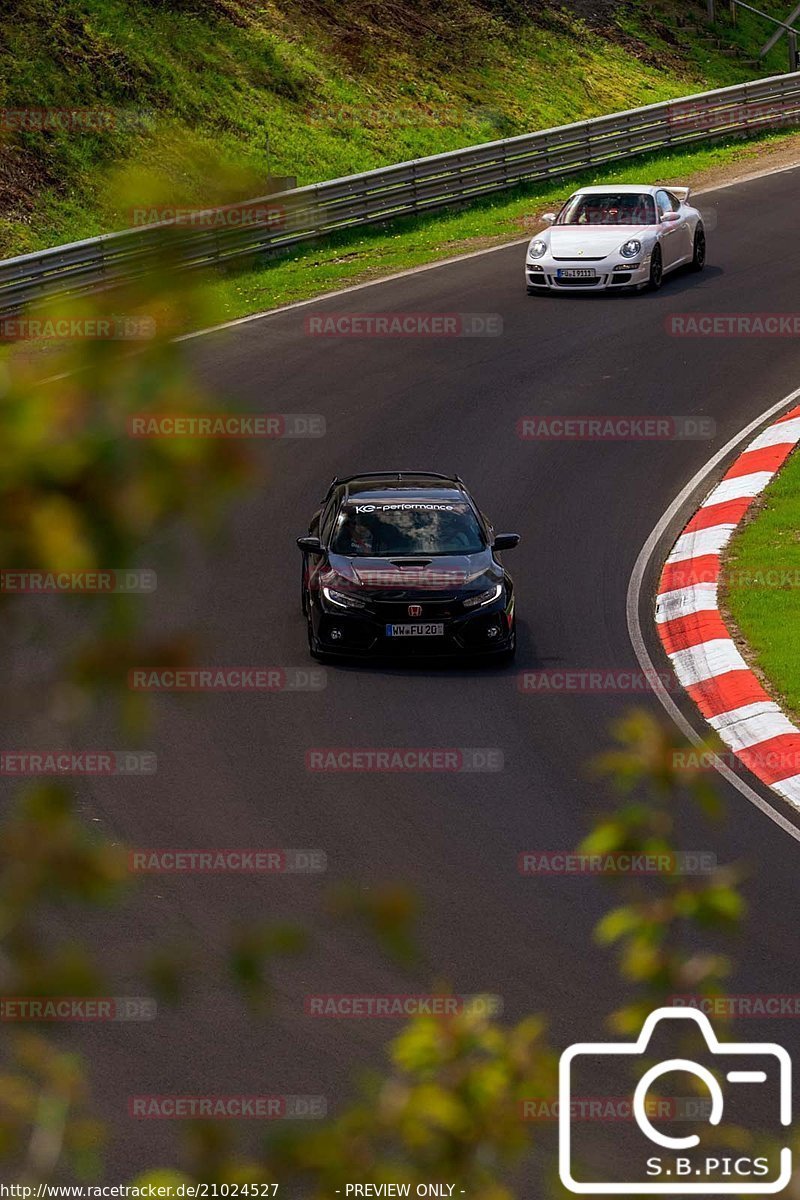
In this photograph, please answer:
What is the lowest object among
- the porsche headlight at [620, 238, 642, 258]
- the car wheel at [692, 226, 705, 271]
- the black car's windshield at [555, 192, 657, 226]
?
the car wheel at [692, 226, 705, 271]

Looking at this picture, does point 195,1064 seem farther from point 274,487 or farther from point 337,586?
point 274,487

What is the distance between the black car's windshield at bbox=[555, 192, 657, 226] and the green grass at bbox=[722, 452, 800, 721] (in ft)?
25.1

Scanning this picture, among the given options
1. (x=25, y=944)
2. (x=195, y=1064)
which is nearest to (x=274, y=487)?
(x=195, y=1064)

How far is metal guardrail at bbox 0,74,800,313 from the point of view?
80.5 ft

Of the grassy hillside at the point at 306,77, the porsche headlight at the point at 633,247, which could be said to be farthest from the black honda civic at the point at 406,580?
the grassy hillside at the point at 306,77

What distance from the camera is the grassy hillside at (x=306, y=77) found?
3117 cm

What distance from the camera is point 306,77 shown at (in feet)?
122

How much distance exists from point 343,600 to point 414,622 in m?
0.66

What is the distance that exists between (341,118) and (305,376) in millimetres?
15729

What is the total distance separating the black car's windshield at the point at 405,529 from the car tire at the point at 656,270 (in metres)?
11.7

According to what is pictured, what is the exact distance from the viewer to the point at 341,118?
3625 cm

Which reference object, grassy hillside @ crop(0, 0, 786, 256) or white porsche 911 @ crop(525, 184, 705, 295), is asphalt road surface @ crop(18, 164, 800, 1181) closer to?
white porsche 911 @ crop(525, 184, 705, 295)

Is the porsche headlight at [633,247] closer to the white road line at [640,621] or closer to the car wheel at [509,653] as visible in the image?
the white road line at [640,621]

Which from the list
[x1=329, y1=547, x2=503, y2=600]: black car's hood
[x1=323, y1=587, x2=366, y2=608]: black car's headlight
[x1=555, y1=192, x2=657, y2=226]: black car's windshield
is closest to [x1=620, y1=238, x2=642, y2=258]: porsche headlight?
[x1=555, y1=192, x2=657, y2=226]: black car's windshield
